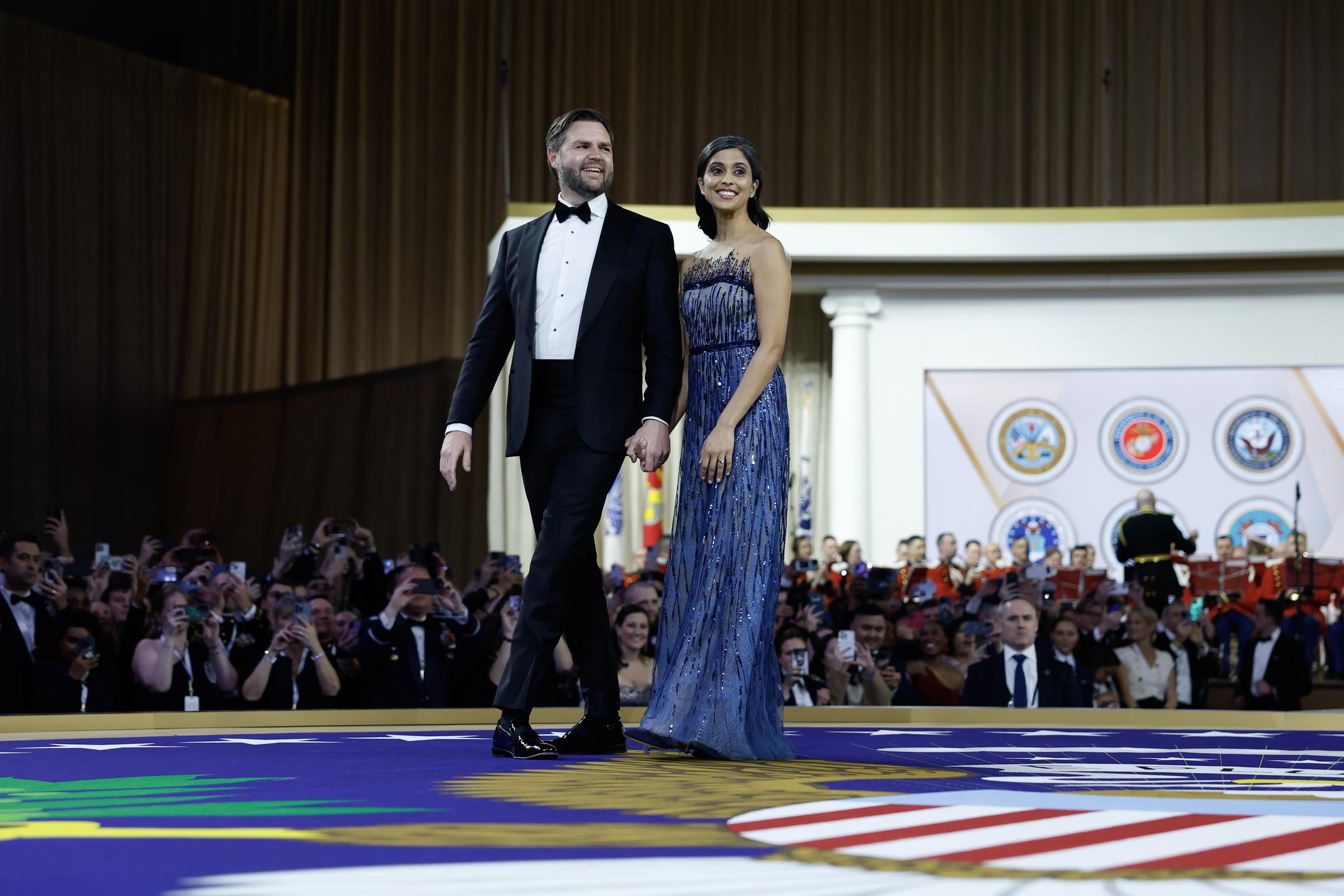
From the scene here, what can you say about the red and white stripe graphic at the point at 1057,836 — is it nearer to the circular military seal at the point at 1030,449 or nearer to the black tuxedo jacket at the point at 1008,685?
the black tuxedo jacket at the point at 1008,685

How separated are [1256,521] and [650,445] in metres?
10.9

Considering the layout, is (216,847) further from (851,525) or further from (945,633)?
(851,525)

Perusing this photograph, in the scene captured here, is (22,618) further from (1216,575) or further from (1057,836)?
(1216,575)

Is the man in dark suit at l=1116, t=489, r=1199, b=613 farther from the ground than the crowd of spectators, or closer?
farther from the ground

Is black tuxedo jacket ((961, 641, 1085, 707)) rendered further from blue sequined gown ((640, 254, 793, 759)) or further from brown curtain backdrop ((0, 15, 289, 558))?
brown curtain backdrop ((0, 15, 289, 558))

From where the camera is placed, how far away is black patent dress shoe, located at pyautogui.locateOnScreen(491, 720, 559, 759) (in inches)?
119

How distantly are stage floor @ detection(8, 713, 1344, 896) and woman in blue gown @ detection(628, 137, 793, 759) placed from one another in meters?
0.15

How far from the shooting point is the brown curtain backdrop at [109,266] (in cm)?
1137

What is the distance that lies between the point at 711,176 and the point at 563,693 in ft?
9.10

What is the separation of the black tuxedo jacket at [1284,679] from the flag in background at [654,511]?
6.63 metres

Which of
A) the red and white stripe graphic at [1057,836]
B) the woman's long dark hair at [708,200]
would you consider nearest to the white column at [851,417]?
the woman's long dark hair at [708,200]

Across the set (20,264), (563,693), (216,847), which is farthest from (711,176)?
(20,264)

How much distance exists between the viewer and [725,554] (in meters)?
3.32

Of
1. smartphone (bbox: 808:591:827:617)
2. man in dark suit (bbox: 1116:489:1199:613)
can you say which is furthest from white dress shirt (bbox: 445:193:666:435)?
man in dark suit (bbox: 1116:489:1199:613)
